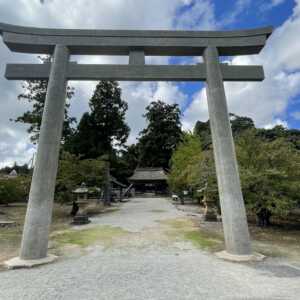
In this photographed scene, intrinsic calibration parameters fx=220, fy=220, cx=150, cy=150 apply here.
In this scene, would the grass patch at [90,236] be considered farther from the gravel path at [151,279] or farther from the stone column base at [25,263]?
the stone column base at [25,263]

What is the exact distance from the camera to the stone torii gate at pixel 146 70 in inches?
207

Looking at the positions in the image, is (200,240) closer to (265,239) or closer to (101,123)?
(265,239)

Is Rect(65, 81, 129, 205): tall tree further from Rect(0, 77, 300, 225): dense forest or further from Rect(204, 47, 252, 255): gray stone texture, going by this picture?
Rect(204, 47, 252, 255): gray stone texture

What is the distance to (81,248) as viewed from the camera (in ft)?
19.9

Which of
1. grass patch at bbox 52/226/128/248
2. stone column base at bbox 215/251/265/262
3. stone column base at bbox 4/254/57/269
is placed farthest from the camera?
grass patch at bbox 52/226/128/248

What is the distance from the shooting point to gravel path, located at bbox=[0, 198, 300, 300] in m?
3.26

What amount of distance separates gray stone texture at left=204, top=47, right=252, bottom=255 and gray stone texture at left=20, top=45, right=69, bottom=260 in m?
3.98

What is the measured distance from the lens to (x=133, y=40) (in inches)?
240

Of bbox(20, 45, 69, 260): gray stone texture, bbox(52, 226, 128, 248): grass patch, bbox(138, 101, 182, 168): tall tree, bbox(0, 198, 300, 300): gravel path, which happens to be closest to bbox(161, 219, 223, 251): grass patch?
bbox(0, 198, 300, 300): gravel path

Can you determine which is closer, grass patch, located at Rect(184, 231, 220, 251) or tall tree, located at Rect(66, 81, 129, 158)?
grass patch, located at Rect(184, 231, 220, 251)

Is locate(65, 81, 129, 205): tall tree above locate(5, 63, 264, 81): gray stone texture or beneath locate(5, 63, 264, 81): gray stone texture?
above

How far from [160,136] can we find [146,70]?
32.7 meters

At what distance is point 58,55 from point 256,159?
291 inches

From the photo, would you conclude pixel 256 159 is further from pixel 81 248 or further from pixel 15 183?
pixel 15 183
